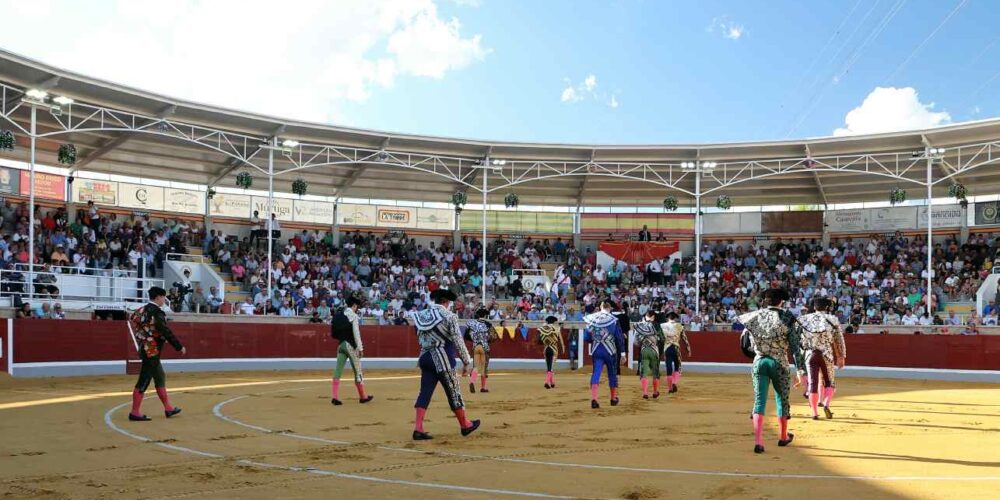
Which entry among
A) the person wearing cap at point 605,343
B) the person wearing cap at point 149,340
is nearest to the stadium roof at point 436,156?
the person wearing cap at point 149,340

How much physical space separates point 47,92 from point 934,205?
104ft

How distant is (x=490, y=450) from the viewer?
919 centimetres

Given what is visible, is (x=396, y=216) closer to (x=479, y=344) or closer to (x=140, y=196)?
(x=140, y=196)

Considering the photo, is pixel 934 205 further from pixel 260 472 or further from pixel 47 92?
pixel 260 472

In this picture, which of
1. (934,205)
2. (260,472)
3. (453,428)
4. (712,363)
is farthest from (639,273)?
(260,472)

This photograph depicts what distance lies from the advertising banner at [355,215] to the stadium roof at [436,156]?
56 centimetres

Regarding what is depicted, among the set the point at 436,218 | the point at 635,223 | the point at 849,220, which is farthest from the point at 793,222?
the point at 436,218

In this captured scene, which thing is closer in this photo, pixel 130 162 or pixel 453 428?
pixel 453 428

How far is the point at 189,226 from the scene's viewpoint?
3394 centimetres

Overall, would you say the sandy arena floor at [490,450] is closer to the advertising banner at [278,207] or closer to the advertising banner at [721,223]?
the advertising banner at [278,207]

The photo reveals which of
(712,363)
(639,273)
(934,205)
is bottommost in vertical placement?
(712,363)

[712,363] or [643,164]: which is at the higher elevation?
[643,164]

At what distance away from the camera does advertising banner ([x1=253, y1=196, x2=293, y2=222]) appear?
36.3 metres

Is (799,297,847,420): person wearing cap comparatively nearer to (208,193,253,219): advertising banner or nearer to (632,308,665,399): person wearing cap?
(632,308,665,399): person wearing cap
